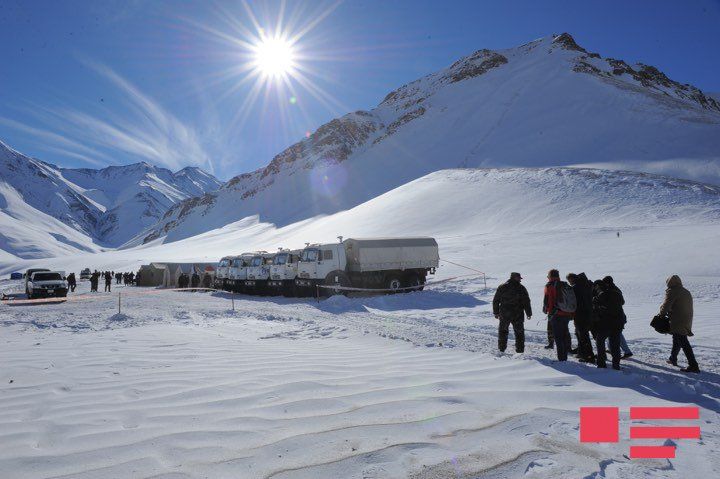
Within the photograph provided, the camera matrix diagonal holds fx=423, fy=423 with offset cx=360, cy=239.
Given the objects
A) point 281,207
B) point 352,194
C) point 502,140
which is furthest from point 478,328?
point 281,207

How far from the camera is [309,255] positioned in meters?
22.8

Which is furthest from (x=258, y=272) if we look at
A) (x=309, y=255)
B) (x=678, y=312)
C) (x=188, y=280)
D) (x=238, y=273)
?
(x=678, y=312)

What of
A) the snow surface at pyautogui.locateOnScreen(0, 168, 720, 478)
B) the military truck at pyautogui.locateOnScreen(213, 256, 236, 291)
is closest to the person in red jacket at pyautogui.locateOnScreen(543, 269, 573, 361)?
the snow surface at pyautogui.locateOnScreen(0, 168, 720, 478)

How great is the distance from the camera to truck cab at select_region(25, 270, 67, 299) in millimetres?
23219

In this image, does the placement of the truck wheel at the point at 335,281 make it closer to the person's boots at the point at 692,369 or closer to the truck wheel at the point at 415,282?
the truck wheel at the point at 415,282

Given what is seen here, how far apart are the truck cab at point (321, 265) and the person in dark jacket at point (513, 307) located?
13974mm

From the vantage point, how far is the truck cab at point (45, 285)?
76.2 ft

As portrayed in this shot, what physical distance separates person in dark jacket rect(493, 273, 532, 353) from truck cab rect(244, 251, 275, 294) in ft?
60.9

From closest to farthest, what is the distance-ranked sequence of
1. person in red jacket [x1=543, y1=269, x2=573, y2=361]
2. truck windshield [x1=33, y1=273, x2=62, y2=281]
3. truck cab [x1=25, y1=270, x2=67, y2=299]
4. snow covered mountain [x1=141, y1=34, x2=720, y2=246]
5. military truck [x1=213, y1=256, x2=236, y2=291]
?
person in red jacket [x1=543, y1=269, x2=573, y2=361]
truck cab [x1=25, y1=270, x2=67, y2=299]
truck windshield [x1=33, y1=273, x2=62, y2=281]
military truck [x1=213, y1=256, x2=236, y2=291]
snow covered mountain [x1=141, y1=34, x2=720, y2=246]

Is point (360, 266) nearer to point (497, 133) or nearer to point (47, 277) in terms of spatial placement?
point (47, 277)

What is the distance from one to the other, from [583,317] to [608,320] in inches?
22.0

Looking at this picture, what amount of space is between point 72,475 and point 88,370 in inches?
134

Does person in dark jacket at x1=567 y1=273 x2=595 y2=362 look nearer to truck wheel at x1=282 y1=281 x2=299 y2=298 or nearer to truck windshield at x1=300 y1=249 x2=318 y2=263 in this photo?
truck windshield at x1=300 y1=249 x2=318 y2=263

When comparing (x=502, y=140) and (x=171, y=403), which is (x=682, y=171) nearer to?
(x=502, y=140)
